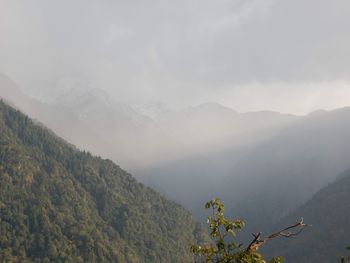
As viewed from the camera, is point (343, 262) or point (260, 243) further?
point (343, 262)

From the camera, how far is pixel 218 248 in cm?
2720

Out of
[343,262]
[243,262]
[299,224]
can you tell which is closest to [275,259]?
[243,262]

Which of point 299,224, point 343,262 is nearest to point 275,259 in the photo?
point 299,224

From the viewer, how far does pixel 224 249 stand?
87.7 feet

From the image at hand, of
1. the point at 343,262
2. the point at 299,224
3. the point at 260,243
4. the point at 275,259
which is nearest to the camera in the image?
the point at 299,224

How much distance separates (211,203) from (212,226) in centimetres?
132

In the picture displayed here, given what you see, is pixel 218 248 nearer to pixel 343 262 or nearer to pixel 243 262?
pixel 243 262

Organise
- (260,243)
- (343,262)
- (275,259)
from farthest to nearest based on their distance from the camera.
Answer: (343,262)
(275,259)
(260,243)

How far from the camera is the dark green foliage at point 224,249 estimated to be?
2538 centimetres

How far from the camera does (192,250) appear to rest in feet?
91.3

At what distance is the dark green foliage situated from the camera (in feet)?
83.3

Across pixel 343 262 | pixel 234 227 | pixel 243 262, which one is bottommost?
pixel 243 262

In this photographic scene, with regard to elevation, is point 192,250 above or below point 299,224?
below

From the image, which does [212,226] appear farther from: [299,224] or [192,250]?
[299,224]
